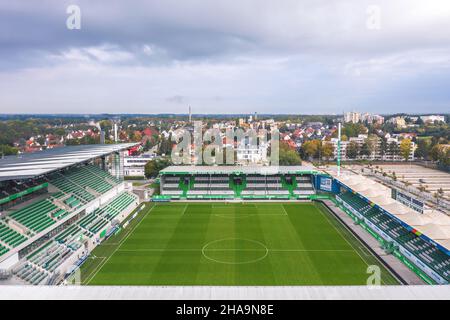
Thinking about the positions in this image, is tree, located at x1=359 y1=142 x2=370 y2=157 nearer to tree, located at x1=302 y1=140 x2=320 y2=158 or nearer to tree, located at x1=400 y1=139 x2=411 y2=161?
tree, located at x1=400 y1=139 x2=411 y2=161

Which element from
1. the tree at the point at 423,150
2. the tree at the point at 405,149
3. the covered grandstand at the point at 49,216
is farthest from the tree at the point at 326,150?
the covered grandstand at the point at 49,216

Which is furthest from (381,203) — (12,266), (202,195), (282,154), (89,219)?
(282,154)

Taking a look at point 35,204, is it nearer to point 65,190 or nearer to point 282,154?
point 65,190

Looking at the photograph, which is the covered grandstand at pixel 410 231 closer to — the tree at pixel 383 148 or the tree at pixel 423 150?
the tree at pixel 383 148

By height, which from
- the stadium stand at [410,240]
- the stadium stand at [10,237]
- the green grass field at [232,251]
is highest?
the stadium stand at [10,237]

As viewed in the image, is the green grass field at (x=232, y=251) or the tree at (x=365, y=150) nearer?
the green grass field at (x=232, y=251)

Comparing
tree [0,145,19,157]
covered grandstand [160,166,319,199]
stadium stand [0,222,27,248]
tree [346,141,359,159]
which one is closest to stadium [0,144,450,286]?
stadium stand [0,222,27,248]

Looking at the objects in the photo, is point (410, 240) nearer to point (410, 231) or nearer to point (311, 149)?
point (410, 231)

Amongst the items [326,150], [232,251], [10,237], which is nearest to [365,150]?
[326,150]
